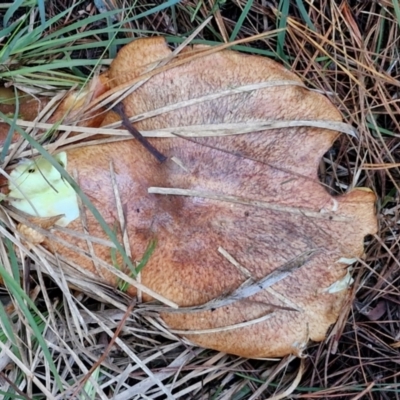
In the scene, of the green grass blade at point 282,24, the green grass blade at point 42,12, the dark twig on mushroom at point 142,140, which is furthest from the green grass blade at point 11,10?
the green grass blade at point 282,24

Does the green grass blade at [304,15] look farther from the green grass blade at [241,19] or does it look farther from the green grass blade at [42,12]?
the green grass blade at [42,12]

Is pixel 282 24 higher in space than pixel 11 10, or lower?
lower

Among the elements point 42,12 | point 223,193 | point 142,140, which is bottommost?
point 223,193

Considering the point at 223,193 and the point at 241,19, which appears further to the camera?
the point at 241,19

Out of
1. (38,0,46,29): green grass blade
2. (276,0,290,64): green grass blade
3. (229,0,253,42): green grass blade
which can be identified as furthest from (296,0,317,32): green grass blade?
(38,0,46,29): green grass blade

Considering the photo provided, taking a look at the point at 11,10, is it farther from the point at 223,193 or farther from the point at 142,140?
the point at 223,193

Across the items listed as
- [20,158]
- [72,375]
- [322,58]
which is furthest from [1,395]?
[322,58]

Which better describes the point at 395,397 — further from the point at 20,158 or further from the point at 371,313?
the point at 20,158

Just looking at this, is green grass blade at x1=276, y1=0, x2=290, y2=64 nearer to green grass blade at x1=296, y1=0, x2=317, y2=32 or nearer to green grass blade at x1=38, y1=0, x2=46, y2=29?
green grass blade at x1=296, y1=0, x2=317, y2=32

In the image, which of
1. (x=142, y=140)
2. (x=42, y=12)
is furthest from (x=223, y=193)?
(x=42, y=12)
